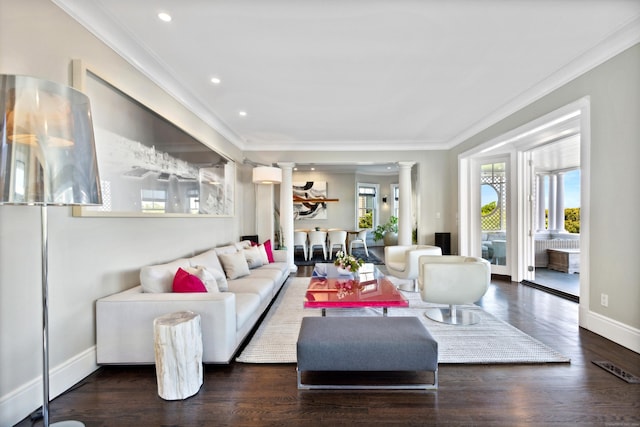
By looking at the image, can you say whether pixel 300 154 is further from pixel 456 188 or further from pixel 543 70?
pixel 543 70

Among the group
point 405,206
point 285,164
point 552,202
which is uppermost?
point 285,164

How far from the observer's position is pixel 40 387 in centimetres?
174

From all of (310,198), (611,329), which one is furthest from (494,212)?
(310,198)

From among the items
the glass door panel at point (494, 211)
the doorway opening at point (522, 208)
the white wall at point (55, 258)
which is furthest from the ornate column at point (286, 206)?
the glass door panel at point (494, 211)

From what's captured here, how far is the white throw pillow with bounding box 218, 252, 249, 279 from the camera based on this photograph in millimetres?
3637

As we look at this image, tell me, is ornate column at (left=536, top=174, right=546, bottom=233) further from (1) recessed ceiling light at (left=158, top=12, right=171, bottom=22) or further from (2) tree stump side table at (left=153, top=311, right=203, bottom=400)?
(1) recessed ceiling light at (left=158, top=12, right=171, bottom=22)

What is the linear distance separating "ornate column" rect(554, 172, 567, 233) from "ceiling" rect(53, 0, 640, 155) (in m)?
4.31

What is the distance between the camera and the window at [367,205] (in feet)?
33.2

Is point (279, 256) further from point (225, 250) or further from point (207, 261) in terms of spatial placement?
point (207, 261)

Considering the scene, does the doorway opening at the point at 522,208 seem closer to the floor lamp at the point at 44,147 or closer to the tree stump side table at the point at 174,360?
the tree stump side table at the point at 174,360

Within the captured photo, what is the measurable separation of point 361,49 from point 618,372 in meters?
3.31

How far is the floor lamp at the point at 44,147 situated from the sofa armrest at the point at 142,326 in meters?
0.73

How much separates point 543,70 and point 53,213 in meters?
4.60

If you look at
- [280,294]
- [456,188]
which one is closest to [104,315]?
[280,294]
